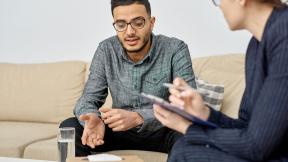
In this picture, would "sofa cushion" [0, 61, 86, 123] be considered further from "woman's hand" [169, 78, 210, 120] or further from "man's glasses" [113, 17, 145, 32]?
"woman's hand" [169, 78, 210, 120]

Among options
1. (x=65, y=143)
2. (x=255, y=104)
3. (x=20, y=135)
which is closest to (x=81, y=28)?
(x=20, y=135)

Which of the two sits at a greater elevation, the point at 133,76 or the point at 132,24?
the point at 132,24

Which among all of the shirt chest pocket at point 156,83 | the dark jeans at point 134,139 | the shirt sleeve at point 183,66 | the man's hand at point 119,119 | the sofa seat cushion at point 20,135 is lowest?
the sofa seat cushion at point 20,135

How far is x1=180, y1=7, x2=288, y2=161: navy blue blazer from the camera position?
100cm

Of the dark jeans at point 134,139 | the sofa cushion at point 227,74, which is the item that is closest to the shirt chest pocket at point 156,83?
the dark jeans at point 134,139

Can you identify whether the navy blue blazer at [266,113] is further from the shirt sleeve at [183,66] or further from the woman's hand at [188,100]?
the shirt sleeve at [183,66]

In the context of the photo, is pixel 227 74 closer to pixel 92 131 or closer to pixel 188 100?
pixel 92 131

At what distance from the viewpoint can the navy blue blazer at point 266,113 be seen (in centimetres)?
100

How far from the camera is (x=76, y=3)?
10.0 feet

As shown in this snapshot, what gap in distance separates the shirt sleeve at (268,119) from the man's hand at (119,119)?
26.0 inches

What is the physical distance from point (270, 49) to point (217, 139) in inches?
9.8

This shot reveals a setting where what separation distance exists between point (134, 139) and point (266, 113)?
40.5 inches

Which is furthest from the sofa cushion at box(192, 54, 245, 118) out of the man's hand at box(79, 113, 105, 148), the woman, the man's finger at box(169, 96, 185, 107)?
the man's finger at box(169, 96, 185, 107)

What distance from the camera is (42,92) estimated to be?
2.83m
